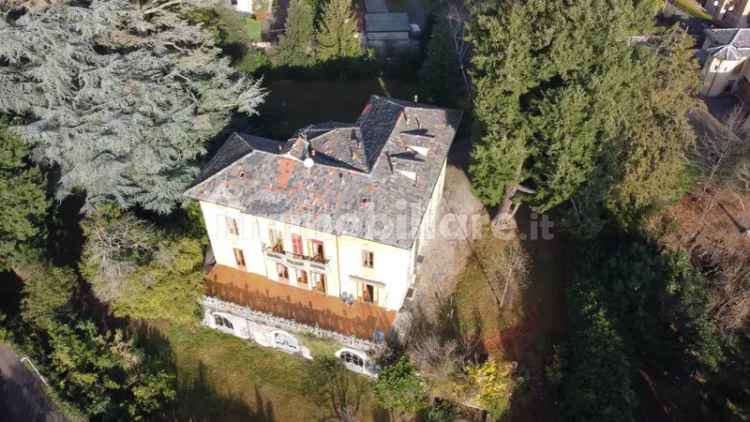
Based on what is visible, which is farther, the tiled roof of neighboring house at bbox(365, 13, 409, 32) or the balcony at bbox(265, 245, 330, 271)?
the tiled roof of neighboring house at bbox(365, 13, 409, 32)

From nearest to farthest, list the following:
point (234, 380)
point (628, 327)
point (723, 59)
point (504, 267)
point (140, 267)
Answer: point (140, 267) → point (628, 327) → point (234, 380) → point (504, 267) → point (723, 59)

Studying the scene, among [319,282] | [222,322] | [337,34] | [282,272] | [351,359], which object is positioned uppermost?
[337,34]

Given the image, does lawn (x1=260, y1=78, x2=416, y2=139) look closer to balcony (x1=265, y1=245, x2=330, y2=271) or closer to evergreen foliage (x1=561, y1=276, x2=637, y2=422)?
balcony (x1=265, y1=245, x2=330, y2=271)

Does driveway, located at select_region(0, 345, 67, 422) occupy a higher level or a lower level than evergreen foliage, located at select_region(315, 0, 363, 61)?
lower

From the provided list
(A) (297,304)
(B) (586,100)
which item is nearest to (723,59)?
(B) (586,100)

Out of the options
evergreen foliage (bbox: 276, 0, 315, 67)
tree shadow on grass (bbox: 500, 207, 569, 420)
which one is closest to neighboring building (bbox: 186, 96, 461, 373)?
tree shadow on grass (bbox: 500, 207, 569, 420)

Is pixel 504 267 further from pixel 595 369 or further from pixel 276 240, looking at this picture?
pixel 276 240

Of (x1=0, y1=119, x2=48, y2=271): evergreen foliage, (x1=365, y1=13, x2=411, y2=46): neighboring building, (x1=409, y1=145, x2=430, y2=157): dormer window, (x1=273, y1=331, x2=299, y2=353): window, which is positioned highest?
(x1=365, y1=13, x2=411, y2=46): neighboring building
